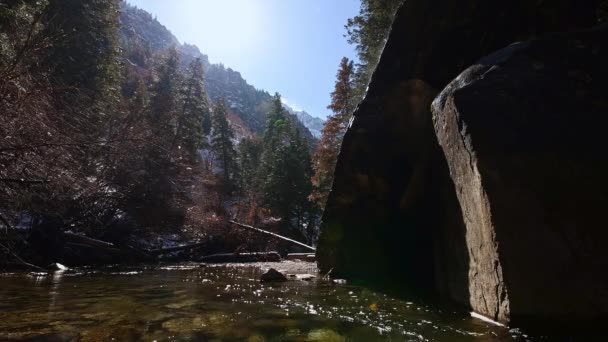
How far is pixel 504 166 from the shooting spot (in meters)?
4.70

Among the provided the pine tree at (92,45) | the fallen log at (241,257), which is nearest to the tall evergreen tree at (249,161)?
the pine tree at (92,45)

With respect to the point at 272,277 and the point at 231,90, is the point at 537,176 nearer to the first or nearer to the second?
the point at 272,277

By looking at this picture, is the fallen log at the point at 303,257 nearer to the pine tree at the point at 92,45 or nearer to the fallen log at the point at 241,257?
the fallen log at the point at 241,257

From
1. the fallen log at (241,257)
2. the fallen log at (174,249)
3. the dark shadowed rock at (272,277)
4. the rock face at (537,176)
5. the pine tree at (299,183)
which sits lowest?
the fallen log at (241,257)

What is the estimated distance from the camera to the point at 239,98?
175m

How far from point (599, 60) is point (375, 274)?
6.91 m

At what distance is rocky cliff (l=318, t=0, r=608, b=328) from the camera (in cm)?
426

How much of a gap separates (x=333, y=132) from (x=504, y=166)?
20745 mm

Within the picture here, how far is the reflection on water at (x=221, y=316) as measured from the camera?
4.11 meters

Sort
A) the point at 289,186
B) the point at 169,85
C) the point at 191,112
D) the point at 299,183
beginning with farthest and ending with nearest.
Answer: the point at 169,85
the point at 191,112
the point at 299,183
the point at 289,186

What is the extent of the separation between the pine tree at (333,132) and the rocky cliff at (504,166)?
13986 mm

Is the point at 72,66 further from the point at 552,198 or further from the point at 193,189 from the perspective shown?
the point at 552,198

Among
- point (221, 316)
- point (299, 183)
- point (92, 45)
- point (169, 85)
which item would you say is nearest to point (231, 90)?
point (169, 85)

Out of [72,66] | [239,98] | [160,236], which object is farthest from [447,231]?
[239,98]
